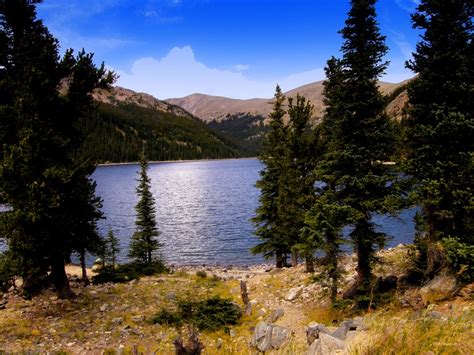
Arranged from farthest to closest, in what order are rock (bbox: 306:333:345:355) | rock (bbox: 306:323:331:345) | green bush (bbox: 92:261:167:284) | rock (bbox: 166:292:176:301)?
green bush (bbox: 92:261:167:284) < rock (bbox: 166:292:176:301) < rock (bbox: 306:323:331:345) < rock (bbox: 306:333:345:355)

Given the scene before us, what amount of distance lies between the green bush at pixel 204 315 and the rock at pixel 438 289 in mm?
9283

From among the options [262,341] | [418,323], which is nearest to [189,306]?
[262,341]

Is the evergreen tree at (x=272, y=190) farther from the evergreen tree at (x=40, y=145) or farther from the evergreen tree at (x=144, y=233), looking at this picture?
the evergreen tree at (x=40, y=145)

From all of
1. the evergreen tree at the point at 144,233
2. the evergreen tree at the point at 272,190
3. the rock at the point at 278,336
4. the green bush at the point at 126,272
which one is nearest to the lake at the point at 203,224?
the evergreen tree at the point at 144,233

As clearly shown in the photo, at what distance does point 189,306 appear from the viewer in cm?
1844

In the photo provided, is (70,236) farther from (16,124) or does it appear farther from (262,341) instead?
(262,341)

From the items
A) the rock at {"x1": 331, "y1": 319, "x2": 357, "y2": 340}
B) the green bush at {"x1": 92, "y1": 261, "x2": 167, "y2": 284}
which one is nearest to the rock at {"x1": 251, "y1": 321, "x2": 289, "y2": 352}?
the rock at {"x1": 331, "y1": 319, "x2": 357, "y2": 340}

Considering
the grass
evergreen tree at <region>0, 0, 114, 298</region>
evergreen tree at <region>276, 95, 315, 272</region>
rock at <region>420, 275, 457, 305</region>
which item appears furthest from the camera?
evergreen tree at <region>276, 95, 315, 272</region>

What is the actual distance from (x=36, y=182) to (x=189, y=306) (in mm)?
10072

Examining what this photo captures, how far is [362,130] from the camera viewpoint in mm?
16578

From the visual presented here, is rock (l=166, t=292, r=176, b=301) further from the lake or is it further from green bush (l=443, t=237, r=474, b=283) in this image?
the lake

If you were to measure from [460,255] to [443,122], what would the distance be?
5.53 m

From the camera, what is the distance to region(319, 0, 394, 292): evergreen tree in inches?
643

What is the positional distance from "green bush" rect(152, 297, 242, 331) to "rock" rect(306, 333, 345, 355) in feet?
36.2
